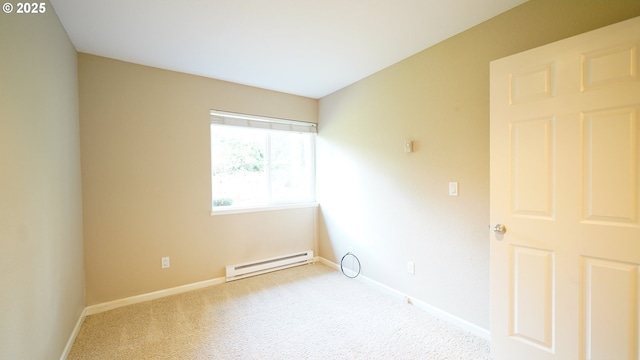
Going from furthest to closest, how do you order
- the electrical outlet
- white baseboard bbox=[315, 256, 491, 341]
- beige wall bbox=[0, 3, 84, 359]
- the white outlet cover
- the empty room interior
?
1. the electrical outlet
2. the white outlet cover
3. white baseboard bbox=[315, 256, 491, 341]
4. the empty room interior
5. beige wall bbox=[0, 3, 84, 359]

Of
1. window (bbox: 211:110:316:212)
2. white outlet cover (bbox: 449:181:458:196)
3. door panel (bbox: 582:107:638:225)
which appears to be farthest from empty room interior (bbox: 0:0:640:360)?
door panel (bbox: 582:107:638:225)

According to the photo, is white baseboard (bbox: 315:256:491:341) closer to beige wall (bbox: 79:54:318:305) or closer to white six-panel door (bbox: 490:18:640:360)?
white six-panel door (bbox: 490:18:640:360)

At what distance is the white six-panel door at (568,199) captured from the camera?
1295 millimetres

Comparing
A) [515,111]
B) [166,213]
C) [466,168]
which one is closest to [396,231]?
[466,168]

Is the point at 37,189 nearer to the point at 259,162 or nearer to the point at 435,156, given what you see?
the point at 259,162

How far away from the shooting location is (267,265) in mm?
3389

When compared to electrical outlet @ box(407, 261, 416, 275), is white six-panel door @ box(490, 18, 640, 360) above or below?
above

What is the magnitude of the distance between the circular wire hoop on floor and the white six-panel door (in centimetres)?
163

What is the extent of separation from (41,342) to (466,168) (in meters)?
3.06

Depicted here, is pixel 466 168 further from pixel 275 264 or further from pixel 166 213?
pixel 166 213

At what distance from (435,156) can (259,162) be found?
2.22 metres

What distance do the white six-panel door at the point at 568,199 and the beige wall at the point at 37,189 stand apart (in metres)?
2.70

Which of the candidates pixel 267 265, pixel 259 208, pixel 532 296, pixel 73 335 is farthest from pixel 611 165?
pixel 73 335

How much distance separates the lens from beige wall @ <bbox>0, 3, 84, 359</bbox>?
3.94 feet
